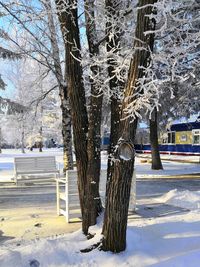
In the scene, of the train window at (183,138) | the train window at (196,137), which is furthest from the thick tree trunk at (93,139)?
the train window at (183,138)

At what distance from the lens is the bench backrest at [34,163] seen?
15.3 m

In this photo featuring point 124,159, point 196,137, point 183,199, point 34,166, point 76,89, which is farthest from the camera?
point 196,137

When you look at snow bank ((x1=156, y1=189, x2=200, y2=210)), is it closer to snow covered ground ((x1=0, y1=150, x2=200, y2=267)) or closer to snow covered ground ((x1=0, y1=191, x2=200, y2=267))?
snow covered ground ((x1=0, y1=150, x2=200, y2=267))

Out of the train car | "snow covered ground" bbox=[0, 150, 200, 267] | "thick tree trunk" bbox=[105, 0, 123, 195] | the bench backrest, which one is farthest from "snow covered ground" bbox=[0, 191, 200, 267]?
the train car

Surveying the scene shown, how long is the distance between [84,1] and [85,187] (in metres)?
2.51

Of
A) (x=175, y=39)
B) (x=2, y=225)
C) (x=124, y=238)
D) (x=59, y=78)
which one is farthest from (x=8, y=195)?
(x=175, y=39)

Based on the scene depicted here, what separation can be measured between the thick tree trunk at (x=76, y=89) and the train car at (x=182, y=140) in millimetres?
30840

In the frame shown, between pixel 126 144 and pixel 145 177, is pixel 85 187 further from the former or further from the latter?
pixel 145 177

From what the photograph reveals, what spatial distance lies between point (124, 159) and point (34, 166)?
428 inches

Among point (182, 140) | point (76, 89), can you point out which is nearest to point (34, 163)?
point (76, 89)

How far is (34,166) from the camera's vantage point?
15492 millimetres

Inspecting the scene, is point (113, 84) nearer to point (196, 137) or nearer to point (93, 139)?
point (93, 139)

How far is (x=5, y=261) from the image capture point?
4.75 m

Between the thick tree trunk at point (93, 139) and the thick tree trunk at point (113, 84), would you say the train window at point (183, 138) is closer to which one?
the thick tree trunk at point (93, 139)
